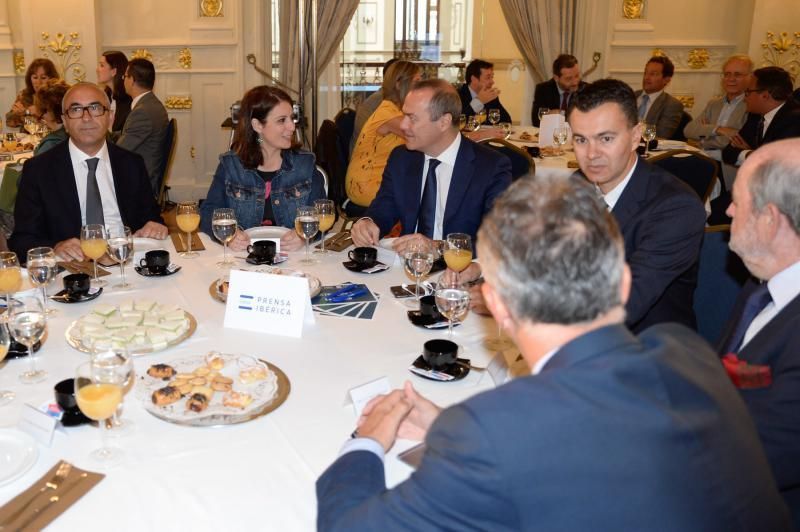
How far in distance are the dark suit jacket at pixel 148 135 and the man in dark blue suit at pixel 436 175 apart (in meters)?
2.66

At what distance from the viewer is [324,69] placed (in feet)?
25.1

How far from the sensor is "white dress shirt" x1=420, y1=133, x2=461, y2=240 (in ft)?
11.1

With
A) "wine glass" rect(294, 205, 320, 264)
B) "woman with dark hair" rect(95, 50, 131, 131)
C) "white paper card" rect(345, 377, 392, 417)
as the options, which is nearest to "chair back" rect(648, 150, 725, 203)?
"wine glass" rect(294, 205, 320, 264)

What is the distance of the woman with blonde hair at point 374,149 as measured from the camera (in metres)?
4.68

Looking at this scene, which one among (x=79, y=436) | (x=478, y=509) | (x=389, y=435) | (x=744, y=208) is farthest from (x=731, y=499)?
(x=79, y=436)

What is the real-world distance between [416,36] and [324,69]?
1.05m

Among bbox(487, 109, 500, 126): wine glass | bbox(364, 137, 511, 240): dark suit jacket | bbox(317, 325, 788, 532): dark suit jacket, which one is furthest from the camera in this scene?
bbox(487, 109, 500, 126): wine glass

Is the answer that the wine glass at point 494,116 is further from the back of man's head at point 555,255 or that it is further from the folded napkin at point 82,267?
the back of man's head at point 555,255

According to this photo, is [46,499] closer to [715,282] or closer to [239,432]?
[239,432]

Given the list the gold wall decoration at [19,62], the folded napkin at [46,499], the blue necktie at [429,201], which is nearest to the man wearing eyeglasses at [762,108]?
the blue necktie at [429,201]

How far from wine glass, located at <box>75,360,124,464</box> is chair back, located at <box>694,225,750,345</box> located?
1902 millimetres

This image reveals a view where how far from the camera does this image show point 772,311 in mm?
1776

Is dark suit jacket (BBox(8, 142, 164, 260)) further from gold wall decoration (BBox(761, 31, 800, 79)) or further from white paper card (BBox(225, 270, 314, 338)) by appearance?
gold wall decoration (BBox(761, 31, 800, 79))

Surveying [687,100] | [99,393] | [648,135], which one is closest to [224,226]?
[99,393]
